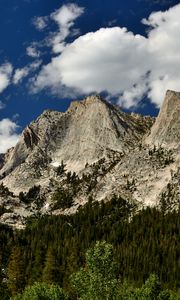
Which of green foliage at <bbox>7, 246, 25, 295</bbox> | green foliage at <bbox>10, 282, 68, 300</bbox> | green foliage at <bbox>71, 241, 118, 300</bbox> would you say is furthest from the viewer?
green foliage at <bbox>7, 246, 25, 295</bbox>

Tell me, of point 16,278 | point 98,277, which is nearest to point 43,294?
point 98,277

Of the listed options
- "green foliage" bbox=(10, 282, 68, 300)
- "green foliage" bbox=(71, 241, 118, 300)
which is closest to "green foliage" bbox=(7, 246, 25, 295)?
"green foliage" bbox=(10, 282, 68, 300)

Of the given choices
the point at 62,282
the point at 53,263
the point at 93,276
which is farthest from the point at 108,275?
the point at 62,282

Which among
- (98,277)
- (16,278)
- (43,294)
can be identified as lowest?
(43,294)

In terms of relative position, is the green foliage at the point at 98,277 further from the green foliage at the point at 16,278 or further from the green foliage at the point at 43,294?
the green foliage at the point at 16,278

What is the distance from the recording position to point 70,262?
16400cm

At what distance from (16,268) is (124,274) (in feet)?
193

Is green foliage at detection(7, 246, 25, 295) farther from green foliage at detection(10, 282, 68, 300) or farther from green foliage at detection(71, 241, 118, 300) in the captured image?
green foliage at detection(71, 241, 118, 300)

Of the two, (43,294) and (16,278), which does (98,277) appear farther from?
(16,278)

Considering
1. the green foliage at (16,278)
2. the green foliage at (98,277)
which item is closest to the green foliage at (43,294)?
the green foliage at (98,277)

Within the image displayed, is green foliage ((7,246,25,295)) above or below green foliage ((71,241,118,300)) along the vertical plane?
above

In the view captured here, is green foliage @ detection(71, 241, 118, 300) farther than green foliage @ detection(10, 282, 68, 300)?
No

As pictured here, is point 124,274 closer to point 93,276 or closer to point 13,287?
point 13,287

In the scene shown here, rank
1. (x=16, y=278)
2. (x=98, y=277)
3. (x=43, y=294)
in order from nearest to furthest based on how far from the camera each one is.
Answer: (x=98, y=277), (x=43, y=294), (x=16, y=278)
